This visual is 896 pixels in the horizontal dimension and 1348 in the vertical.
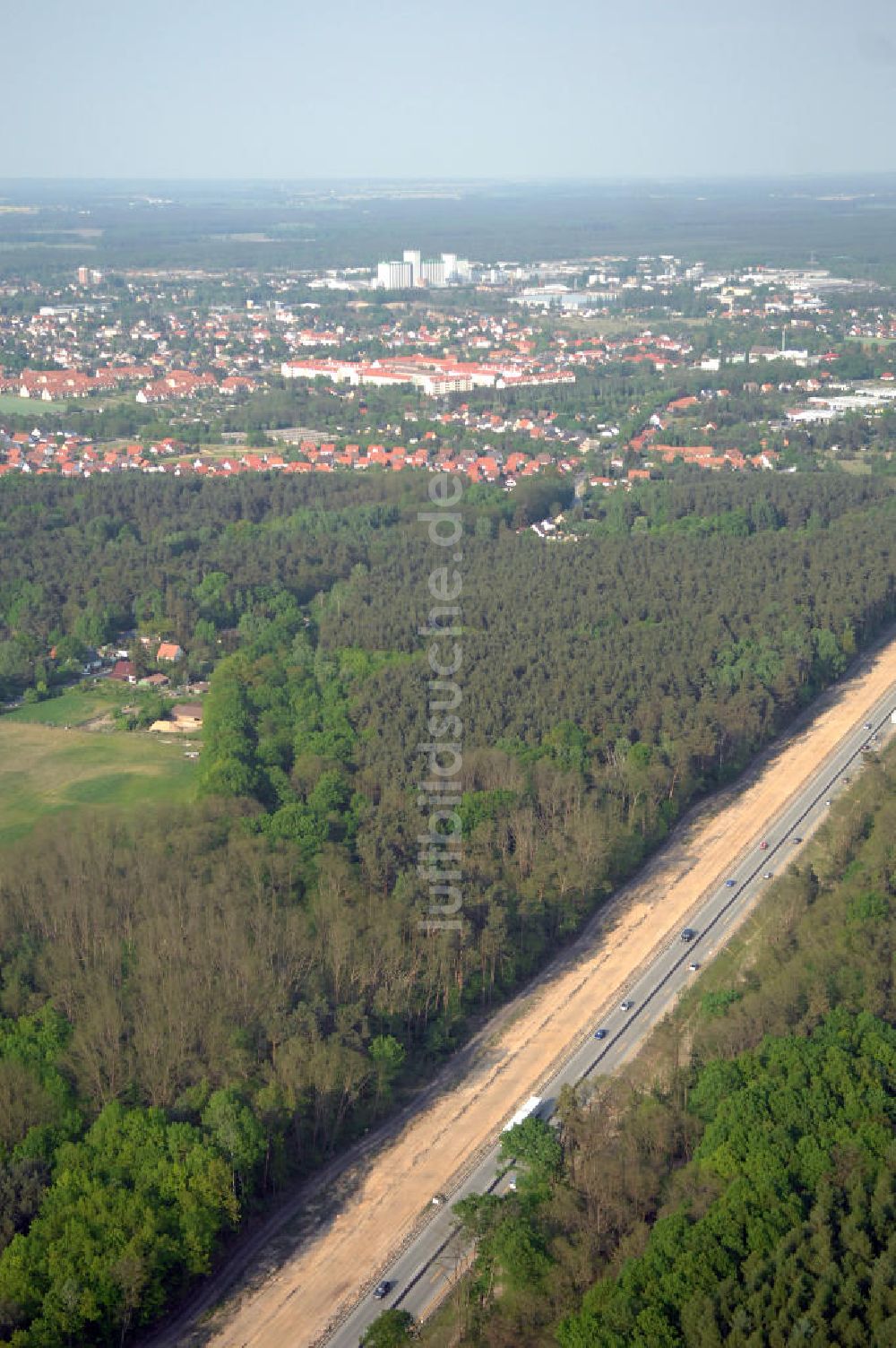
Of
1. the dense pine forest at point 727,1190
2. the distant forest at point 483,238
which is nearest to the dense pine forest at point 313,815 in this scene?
the dense pine forest at point 727,1190

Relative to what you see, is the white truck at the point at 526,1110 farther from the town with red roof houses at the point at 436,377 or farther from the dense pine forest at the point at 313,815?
the town with red roof houses at the point at 436,377

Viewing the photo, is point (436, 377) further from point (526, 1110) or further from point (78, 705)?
point (526, 1110)

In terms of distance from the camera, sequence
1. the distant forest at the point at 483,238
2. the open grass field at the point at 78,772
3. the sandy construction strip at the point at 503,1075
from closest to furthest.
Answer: the sandy construction strip at the point at 503,1075 < the open grass field at the point at 78,772 < the distant forest at the point at 483,238

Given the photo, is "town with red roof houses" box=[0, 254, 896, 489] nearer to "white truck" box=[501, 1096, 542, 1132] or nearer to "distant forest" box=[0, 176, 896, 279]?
"distant forest" box=[0, 176, 896, 279]

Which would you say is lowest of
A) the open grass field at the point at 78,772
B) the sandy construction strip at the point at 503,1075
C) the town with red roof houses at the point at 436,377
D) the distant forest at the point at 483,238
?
the sandy construction strip at the point at 503,1075

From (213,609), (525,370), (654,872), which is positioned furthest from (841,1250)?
(525,370)

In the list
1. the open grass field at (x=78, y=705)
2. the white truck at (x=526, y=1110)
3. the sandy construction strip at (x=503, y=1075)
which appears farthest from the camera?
the open grass field at (x=78, y=705)

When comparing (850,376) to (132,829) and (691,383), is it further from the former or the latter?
(132,829)
